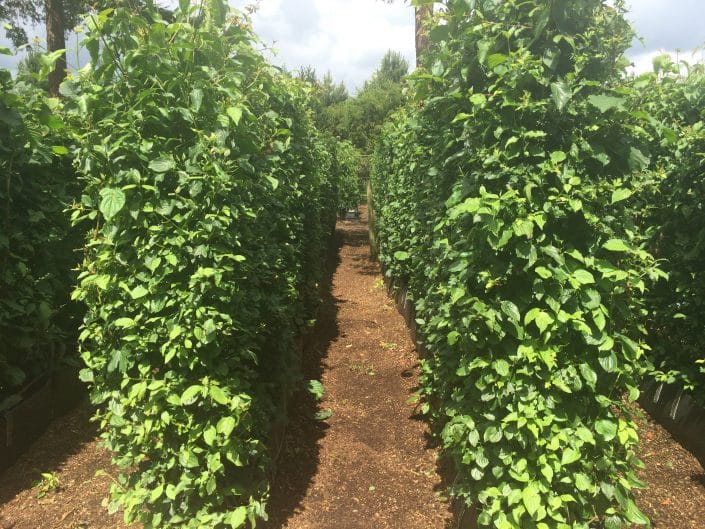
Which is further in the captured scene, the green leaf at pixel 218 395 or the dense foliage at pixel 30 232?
the dense foliage at pixel 30 232

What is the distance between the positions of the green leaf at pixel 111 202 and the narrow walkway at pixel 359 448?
6.69ft

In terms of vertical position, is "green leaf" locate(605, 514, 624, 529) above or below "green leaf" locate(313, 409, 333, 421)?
above

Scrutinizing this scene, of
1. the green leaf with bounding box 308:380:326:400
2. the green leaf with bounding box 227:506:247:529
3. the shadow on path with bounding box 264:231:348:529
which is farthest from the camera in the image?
the green leaf with bounding box 308:380:326:400

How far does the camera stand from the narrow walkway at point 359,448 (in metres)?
2.96

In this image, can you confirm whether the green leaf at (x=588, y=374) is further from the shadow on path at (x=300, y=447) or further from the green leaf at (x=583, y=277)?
the shadow on path at (x=300, y=447)

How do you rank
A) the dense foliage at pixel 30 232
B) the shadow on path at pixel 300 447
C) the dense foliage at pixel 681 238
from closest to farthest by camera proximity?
the shadow on path at pixel 300 447, the dense foliage at pixel 30 232, the dense foliage at pixel 681 238

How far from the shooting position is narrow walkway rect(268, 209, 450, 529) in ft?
9.71

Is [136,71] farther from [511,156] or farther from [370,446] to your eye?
[370,446]

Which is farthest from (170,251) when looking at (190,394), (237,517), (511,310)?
(511,310)

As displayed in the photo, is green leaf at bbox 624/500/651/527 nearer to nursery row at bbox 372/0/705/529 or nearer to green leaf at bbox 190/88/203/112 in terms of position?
nursery row at bbox 372/0/705/529

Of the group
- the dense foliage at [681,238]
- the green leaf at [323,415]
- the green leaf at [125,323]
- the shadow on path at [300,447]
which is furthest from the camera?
the green leaf at [323,415]

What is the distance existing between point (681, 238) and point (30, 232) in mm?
5115

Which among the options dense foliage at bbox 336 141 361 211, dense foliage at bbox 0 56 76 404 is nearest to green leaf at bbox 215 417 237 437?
dense foliage at bbox 0 56 76 404

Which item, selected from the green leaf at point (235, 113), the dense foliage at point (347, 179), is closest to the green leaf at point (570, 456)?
the green leaf at point (235, 113)
